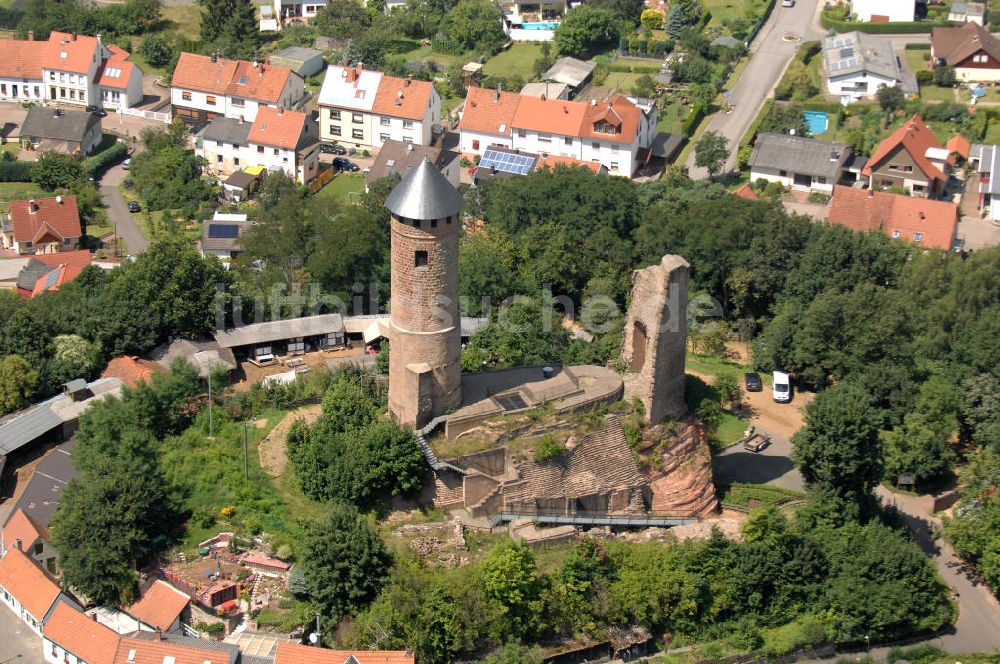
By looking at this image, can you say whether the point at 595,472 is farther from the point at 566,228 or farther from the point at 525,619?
the point at 566,228

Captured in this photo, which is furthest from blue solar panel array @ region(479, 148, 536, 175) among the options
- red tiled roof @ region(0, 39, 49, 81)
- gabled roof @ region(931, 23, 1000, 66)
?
red tiled roof @ region(0, 39, 49, 81)

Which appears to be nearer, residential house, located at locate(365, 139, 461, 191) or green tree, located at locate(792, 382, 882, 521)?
green tree, located at locate(792, 382, 882, 521)

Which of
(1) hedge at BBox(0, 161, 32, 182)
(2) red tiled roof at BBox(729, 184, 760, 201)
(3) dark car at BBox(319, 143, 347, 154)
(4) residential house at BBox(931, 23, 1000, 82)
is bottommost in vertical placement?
(1) hedge at BBox(0, 161, 32, 182)

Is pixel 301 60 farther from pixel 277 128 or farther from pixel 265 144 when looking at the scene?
pixel 265 144

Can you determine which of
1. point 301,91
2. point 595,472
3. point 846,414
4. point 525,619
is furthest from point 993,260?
point 301,91

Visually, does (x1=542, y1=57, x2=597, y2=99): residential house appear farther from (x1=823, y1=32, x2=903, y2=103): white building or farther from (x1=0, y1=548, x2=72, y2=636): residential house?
(x1=0, y1=548, x2=72, y2=636): residential house

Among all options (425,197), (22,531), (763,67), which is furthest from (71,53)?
(425,197)
